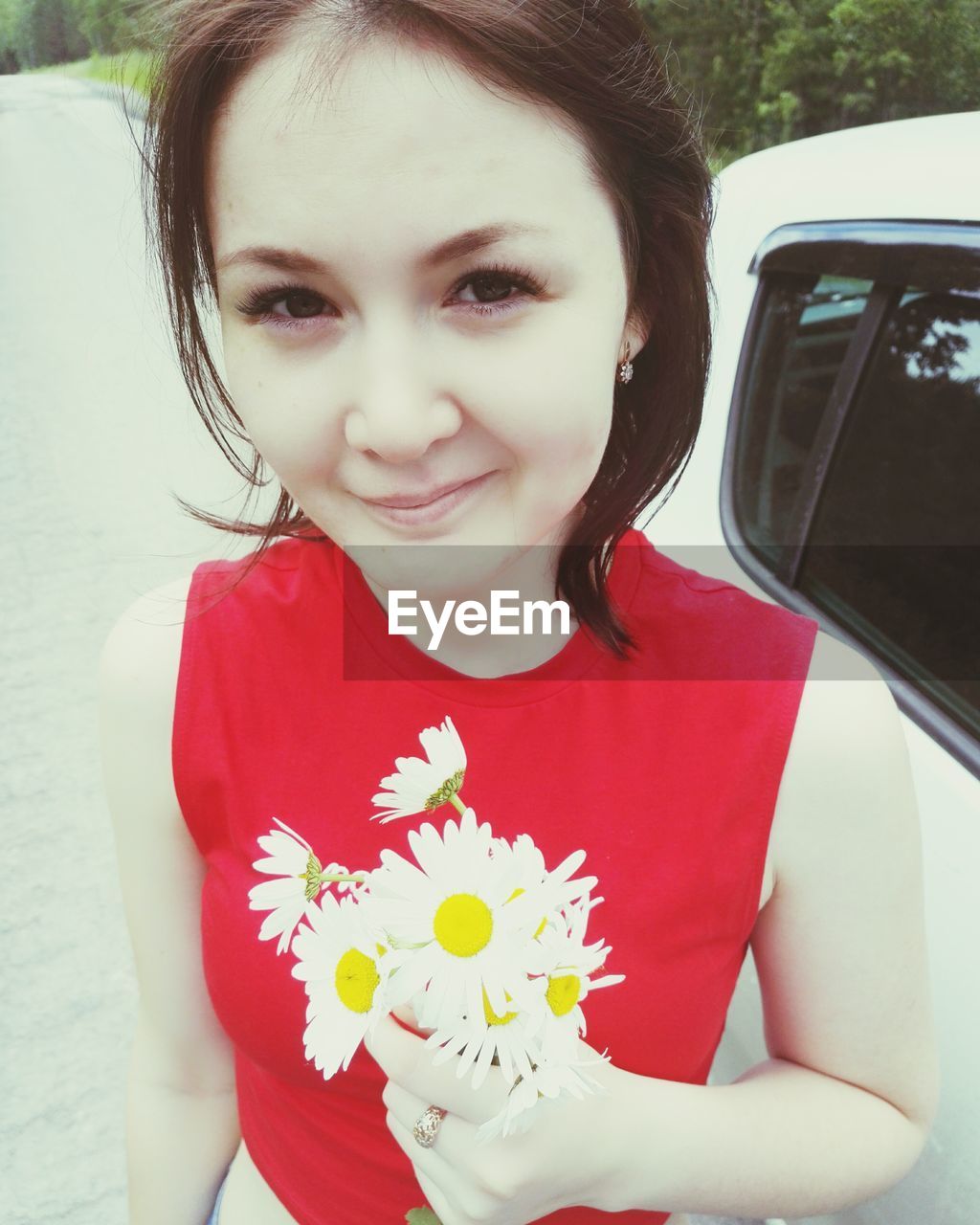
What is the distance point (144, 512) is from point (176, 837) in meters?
4.25

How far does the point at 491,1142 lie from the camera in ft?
2.77

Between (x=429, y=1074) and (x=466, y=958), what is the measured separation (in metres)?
0.19

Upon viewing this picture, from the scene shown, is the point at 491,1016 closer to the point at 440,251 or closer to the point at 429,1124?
the point at 429,1124

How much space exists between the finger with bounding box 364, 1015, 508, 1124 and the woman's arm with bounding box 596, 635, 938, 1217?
253mm

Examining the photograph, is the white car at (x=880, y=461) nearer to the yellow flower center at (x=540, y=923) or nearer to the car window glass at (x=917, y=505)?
the car window glass at (x=917, y=505)

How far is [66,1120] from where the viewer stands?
246 centimetres

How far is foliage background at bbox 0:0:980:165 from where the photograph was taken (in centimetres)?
709

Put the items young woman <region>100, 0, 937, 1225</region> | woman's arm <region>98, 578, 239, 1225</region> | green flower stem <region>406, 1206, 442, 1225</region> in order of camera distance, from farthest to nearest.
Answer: woman's arm <region>98, 578, 239, 1225</region>
green flower stem <region>406, 1206, 442, 1225</region>
young woman <region>100, 0, 937, 1225</region>

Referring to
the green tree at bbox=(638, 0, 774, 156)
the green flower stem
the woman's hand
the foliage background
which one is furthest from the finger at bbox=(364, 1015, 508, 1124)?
the green tree at bbox=(638, 0, 774, 156)

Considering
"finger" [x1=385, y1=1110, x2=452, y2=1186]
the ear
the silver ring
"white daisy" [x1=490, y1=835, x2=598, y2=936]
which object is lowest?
"finger" [x1=385, y1=1110, x2=452, y2=1186]

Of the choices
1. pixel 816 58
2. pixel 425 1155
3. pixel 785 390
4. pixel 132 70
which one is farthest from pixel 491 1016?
pixel 816 58

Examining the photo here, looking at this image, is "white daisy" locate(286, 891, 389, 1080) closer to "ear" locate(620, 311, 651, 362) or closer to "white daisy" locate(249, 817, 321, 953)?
"white daisy" locate(249, 817, 321, 953)

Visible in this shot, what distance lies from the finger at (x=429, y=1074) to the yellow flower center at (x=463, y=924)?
0.17 metres

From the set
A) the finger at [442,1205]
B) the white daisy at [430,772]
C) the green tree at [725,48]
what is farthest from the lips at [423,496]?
the green tree at [725,48]
